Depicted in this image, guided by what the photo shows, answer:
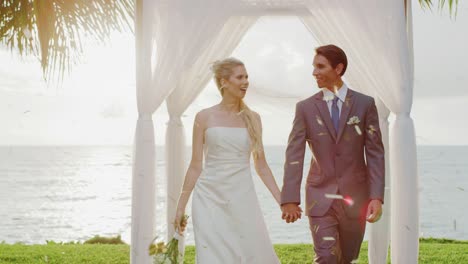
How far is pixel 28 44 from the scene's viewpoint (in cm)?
837

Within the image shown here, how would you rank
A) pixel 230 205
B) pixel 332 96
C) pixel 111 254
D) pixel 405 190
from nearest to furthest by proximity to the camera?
pixel 332 96 → pixel 230 205 → pixel 405 190 → pixel 111 254

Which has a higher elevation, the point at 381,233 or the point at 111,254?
the point at 381,233

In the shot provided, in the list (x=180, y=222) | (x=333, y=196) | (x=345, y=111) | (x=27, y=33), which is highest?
(x=27, y=33)

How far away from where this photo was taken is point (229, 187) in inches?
171

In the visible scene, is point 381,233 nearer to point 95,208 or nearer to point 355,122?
point 355,122

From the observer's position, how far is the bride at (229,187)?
4.31m

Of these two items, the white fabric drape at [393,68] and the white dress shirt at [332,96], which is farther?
the white fabric drape at [393,68]

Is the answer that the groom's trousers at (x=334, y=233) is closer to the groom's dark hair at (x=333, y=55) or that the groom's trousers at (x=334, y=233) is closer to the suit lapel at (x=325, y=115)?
the suit lapel at (x=325, y=115)

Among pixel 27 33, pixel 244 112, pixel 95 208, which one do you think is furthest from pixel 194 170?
pixel 95 208

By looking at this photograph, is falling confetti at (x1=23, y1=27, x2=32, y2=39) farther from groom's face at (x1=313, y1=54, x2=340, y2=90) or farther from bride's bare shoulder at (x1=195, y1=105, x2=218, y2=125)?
groom's face at (x1=313, y1=54, x2=340, y2=90)

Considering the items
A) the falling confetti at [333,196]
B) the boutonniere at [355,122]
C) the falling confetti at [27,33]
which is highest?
the falling confetti at [27,33]

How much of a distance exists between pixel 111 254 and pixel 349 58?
383cm

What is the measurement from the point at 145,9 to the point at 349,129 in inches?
90.8

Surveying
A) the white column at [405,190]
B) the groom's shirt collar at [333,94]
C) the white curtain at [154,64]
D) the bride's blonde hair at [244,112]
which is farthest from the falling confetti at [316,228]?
the white curtain at [154,64]
